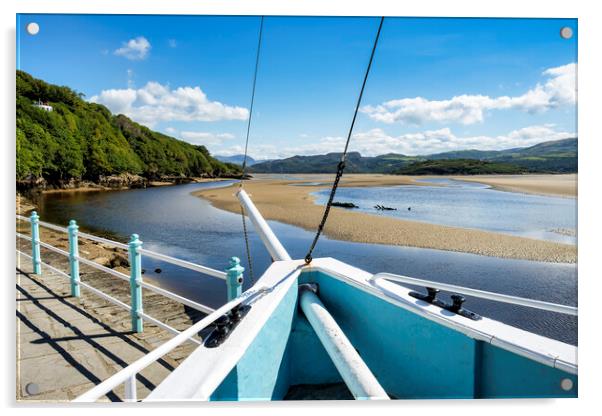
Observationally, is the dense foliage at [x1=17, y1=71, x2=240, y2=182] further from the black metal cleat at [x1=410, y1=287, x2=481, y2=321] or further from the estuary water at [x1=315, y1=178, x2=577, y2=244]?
the estuary water at [x1=315, y1=178, x2=577, y2=244]

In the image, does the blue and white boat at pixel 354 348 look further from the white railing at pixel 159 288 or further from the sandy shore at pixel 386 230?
the sandy shore at pixel 386 230

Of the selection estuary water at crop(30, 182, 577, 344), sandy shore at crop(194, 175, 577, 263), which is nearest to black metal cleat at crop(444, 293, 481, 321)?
estuary water at crop(30, 182, 577, 344)

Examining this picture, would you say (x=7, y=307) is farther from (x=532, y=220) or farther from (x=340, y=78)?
(x=532, y=220)

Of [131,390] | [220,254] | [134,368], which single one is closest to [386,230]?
[220,254]

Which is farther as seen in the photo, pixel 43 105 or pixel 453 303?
pixel 43 105

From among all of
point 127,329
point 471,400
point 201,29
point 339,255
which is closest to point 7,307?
point 127,329

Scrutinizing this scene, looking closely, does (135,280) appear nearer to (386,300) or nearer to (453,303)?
(386,300)
